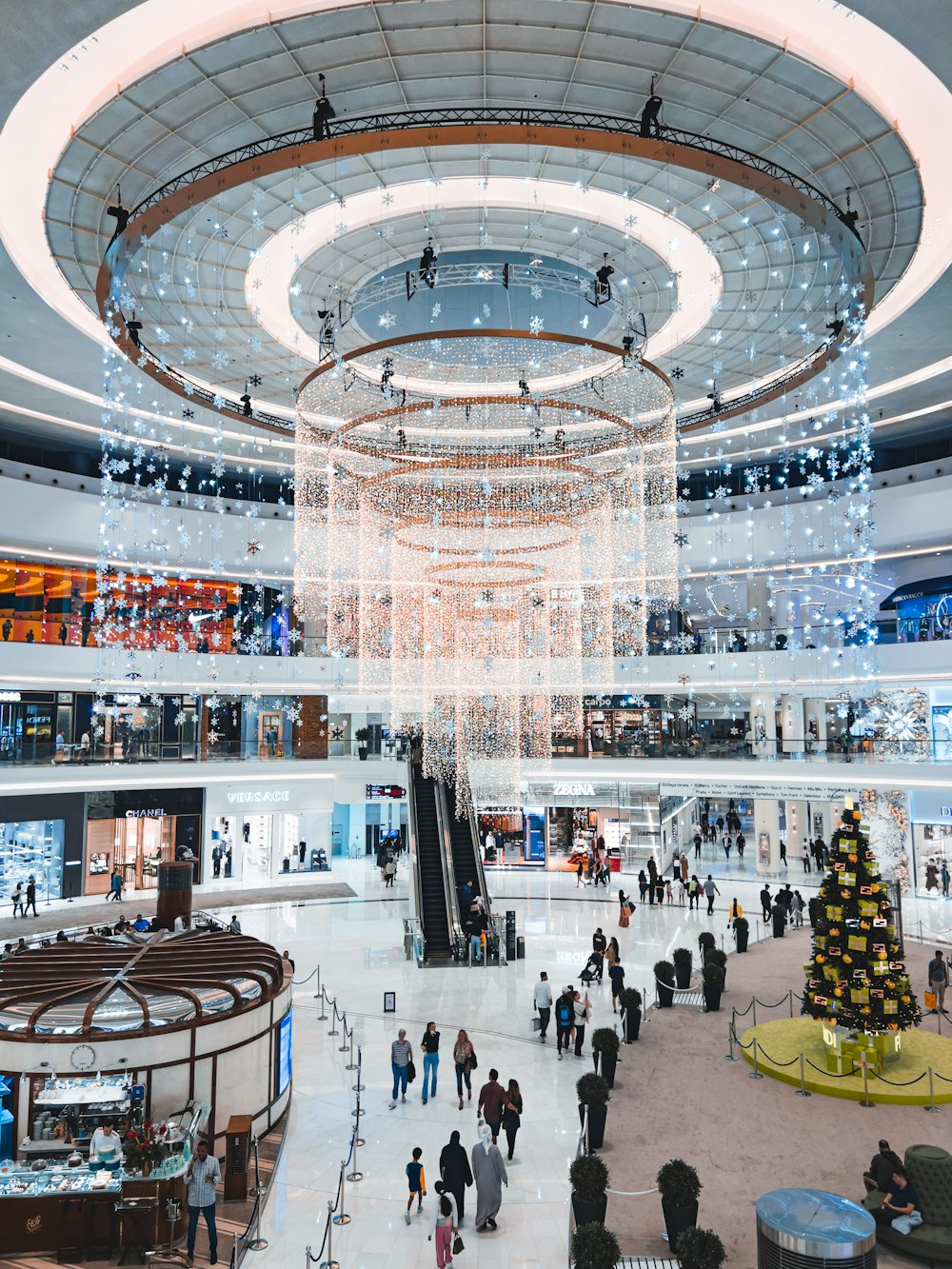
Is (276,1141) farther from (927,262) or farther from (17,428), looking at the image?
(17,428)

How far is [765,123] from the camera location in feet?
29.9

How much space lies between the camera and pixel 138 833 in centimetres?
2139

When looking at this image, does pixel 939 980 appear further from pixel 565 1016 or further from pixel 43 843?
pixel 43 843

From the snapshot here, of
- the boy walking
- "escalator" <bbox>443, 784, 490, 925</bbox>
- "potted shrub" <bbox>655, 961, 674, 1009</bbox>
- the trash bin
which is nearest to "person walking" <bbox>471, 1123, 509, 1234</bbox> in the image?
the boy walking

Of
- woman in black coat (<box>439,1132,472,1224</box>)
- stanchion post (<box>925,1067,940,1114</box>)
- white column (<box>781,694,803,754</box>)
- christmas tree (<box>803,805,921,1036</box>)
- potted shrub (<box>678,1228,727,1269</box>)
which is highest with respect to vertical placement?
white column (<box>781,694,803,754</box>)

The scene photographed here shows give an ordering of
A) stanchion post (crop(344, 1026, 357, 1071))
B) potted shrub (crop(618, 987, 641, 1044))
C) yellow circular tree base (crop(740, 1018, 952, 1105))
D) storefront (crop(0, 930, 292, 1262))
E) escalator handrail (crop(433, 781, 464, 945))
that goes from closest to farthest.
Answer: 1. storefront (crop(0, 930, 292, 1262))
2. yellow circular tree base (crop(740, 1018, 952, 1105))
3. stanchion post (crop(344, 1026, 357, 1071))
4. potted shrub (crop(618, 987, 641, 1044))
5. escalator handrail (crop(433, 781, 464, 945))

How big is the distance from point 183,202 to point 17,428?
43.8ft

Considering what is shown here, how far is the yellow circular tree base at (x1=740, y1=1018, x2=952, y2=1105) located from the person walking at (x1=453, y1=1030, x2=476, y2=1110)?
2886mm

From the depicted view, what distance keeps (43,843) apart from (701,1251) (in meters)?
17.7

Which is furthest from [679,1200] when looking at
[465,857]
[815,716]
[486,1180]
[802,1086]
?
[815,716]

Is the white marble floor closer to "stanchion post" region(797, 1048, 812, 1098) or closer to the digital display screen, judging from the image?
the digital display screen

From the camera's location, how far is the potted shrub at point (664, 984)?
11703 millimetres

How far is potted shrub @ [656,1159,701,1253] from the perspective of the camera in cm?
589

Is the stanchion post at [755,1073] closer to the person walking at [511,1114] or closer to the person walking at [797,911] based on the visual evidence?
the person walking at [511,1114]
